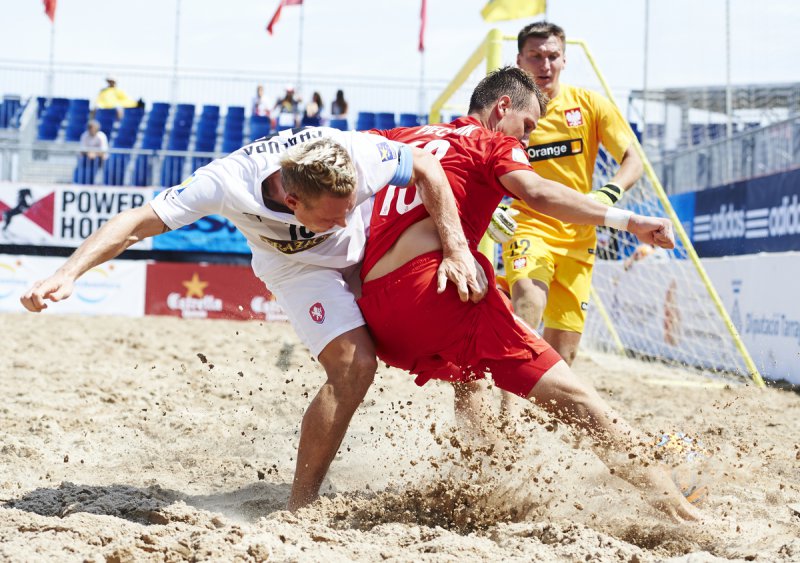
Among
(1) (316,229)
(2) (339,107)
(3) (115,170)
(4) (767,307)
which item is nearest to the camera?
(1) (316,229)

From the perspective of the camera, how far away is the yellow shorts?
4.87 m

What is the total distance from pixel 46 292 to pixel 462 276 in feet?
4.62

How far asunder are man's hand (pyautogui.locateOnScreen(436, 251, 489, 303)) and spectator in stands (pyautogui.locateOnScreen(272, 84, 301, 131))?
1474 cm

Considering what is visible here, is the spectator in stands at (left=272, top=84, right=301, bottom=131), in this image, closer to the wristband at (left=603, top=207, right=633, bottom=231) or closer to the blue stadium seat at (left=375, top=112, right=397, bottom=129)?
the blue stadium seat at (left=375, top=112, right=397, bottom=129)

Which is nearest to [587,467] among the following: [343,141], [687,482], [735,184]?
[687,482]

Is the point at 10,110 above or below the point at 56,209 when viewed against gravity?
above

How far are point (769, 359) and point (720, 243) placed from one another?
9.24 feet

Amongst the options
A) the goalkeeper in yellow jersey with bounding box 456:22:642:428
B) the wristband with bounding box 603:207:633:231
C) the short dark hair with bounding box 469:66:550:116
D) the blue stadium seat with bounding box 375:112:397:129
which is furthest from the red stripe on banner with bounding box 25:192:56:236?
the wristband with bounding box 603:207:633:231

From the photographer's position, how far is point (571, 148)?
201 inches

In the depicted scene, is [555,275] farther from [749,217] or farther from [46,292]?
[749,217]

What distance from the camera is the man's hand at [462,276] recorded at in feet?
10.4

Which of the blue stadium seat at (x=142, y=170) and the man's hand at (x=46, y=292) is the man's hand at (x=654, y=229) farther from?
the blue stadium seat at (x=142, y=170)

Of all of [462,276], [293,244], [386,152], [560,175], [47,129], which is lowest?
[462,276]

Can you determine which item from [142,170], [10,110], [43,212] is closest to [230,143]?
[142,170]
